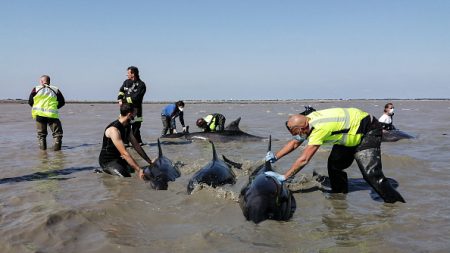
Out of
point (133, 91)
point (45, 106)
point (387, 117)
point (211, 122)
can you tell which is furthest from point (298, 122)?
point (211, 122)

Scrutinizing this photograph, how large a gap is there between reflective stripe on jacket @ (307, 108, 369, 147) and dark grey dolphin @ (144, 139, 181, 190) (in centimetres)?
296

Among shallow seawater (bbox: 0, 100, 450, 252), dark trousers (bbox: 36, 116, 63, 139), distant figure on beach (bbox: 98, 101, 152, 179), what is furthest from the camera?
dark trousers (bbox: 36, 116, 63, 139)

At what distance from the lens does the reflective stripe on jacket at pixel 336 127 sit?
21.8ft

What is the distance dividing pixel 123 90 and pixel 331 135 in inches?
303

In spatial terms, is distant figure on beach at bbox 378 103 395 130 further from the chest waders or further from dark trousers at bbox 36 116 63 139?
dark trousers at bbox 36 116 63 139

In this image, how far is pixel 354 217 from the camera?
6.36 meters

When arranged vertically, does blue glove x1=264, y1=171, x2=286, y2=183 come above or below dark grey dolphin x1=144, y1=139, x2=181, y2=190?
A: above

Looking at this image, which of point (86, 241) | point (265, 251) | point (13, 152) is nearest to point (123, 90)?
point (13, 152)

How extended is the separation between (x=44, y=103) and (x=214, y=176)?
6.79 m

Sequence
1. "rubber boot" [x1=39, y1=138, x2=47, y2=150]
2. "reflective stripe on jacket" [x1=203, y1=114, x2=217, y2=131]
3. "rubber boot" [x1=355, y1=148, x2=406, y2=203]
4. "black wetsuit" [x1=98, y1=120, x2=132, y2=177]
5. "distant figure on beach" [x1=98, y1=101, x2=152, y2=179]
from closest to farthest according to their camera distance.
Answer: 1. "rubber boot" [x1=355, y1=148, x2=406, y2=203]
2. "distant figure on beach" [x1=98, y1=101, x2=152, y2=179]
3. "black wetsuit" [x1=98, y1=120, x2=132, y2=177]
4. "rubber boot" [x1=39, y1=138, x2=47, y2=150]
5. "reflective stripe on jacket" [x1=203, y1=114, x2=217, y2=131]

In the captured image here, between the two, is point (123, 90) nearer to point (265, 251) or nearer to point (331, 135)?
point (331, 135)

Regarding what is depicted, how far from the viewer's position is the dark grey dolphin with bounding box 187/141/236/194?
8.03m

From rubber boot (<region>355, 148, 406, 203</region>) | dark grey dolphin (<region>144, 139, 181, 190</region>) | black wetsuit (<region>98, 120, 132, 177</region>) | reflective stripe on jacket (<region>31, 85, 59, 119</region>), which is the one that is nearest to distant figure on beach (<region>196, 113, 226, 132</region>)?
reflective stripe on jacket (<region>31, 85, 59, 119</region>)

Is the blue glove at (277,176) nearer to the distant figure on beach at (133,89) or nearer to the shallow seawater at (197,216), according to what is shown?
the shallow seawater at (197,216)
